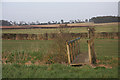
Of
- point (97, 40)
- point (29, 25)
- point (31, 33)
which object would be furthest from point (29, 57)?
point (29, 25)

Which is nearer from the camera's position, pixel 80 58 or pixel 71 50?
pixel 71 50

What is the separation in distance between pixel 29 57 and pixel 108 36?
81.7 feet

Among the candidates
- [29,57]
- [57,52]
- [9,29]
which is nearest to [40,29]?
[9,29]

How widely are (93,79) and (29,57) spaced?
35.9 ft

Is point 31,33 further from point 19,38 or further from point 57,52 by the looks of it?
point 57,52

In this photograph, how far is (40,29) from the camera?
152ft

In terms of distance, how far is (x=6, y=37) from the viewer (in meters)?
44.2

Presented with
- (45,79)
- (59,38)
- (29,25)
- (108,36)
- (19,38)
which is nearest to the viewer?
(45,79)

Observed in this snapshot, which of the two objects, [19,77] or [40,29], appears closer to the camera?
[19,77]

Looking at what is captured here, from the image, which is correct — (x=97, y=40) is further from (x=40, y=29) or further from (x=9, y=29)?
(x=9, y=29)

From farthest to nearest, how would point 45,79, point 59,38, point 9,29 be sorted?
point 9,29, point 59,38, point 45,79

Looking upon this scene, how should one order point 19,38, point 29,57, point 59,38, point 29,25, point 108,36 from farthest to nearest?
point 29,25, point 19,38, point 108,36, point 29,57, point 59,38

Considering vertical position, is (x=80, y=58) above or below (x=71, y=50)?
below

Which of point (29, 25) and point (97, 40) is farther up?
point (29, 25)
